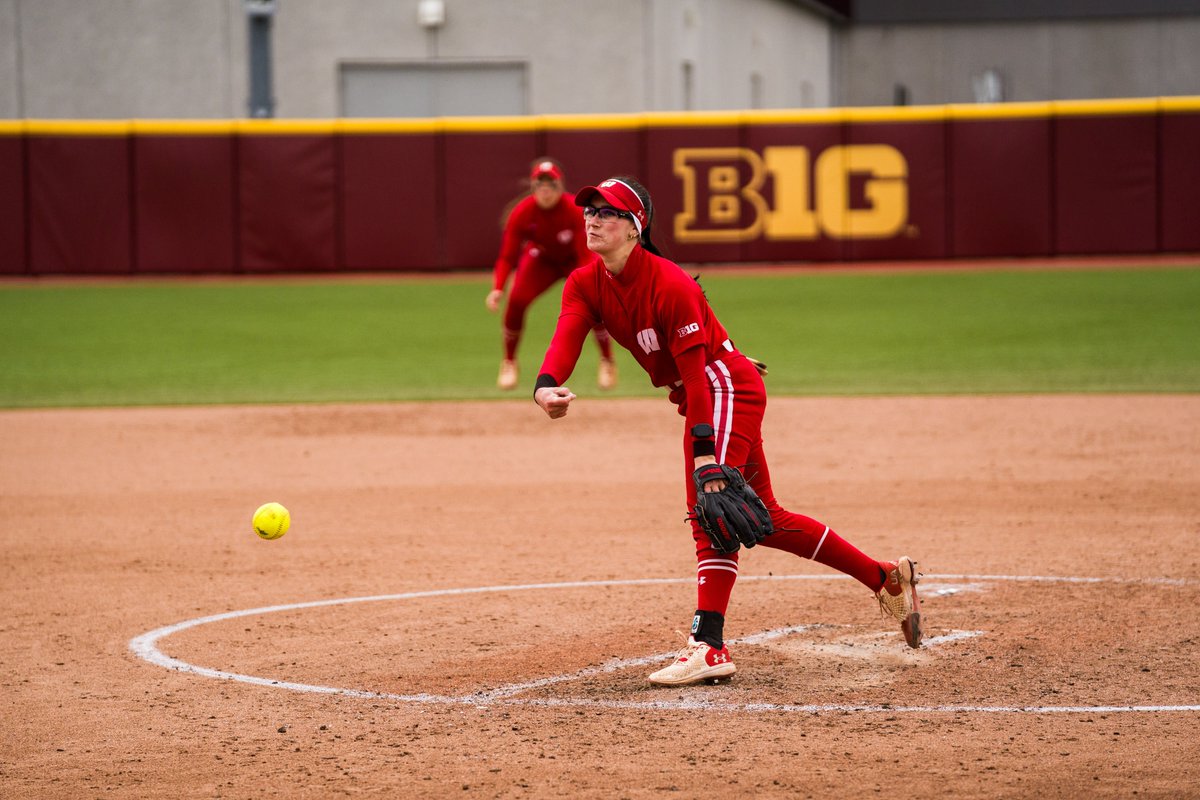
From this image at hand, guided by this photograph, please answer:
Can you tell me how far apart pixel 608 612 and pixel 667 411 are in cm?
665

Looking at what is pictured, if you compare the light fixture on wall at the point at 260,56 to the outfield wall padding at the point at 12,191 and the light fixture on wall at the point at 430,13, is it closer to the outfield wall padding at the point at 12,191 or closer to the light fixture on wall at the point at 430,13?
the outfield wall padding at the point at 12,191

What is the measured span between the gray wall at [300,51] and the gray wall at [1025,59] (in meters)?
15.5

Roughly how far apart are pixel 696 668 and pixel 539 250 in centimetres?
815

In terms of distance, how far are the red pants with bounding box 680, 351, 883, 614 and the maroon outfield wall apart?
1923 cm

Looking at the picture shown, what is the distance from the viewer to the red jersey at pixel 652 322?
5.26m

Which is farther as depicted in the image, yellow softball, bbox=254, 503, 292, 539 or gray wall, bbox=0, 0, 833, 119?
gray wall, bbox=0, 0, 833, 119

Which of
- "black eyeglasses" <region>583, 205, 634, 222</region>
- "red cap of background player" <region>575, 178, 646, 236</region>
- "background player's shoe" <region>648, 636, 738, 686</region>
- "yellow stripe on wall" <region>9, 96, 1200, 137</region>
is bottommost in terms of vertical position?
"background player's shoe" <region>648, 636, 738, 686</region>

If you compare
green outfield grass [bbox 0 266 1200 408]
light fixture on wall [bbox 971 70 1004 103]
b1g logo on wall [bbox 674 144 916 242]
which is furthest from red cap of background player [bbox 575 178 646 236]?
light fixture on wall [bbox 971 70 1004 103]

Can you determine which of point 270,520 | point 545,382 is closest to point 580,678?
point 545,382

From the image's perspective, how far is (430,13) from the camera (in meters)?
28.1

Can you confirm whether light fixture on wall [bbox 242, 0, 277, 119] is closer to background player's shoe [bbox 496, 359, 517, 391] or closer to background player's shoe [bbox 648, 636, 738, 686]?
background player's shoe [bbox 496, 359, 517, 391]

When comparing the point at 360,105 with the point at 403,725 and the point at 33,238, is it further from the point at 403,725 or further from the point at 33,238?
the point at 403,725

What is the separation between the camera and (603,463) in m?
10.8

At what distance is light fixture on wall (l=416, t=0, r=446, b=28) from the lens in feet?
92.3
